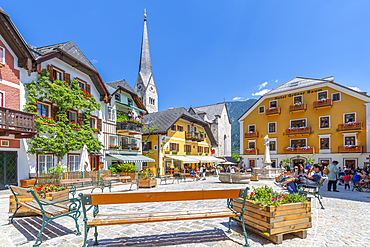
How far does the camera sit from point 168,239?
4781 mm

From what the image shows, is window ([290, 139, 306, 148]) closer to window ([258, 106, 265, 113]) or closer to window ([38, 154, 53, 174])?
window ([258, 106, 265, 113])

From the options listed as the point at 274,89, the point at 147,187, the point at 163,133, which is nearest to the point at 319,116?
the point at 274,89

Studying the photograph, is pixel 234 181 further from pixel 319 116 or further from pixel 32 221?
pixel 319 116

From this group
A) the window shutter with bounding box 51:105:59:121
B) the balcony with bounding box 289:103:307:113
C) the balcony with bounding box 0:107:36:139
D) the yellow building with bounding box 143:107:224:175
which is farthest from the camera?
the balcony with bounding box 289:103:307:113

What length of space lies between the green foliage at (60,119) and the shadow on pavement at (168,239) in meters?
12.9

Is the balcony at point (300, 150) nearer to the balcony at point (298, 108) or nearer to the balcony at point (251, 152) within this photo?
the balcony at point (251, 152)

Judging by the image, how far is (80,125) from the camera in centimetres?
1878

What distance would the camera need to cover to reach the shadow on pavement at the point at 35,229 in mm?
5106

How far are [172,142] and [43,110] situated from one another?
1637 cm

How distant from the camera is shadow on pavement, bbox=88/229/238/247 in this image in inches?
180

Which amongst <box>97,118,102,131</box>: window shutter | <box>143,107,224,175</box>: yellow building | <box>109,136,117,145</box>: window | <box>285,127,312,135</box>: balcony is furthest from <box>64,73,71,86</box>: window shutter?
<box>285,127,312,135</box>: balcony

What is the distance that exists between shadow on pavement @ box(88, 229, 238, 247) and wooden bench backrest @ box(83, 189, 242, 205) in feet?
3.02

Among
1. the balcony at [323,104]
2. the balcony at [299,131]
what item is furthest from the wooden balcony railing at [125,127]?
the balcony at [323,104]

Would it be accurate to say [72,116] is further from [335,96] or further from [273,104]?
[335,96]
